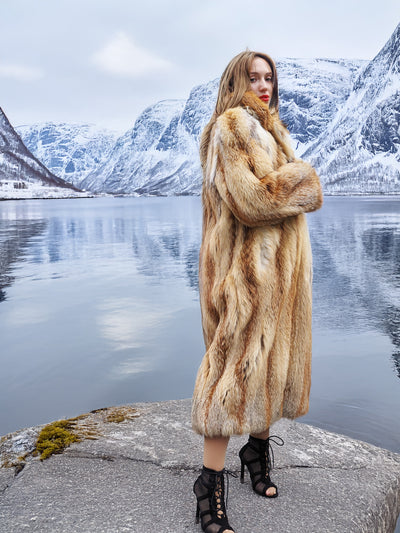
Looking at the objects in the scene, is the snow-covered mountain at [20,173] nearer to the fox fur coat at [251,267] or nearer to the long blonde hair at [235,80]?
the long blonde hair at [235,80]

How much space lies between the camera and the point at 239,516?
252cm

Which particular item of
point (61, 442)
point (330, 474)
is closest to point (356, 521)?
point (330, 474)

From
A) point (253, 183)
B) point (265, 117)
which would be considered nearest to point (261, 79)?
point (265, 117)

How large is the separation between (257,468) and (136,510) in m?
0.62

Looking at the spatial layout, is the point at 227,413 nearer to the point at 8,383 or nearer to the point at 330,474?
the point at 330,474

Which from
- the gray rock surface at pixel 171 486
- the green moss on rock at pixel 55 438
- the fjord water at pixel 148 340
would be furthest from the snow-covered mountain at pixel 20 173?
the gray rock surface at pixel 171 486

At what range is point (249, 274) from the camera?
236cm

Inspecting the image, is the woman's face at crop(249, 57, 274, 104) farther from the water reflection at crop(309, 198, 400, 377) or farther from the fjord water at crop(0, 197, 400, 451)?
the water reflection at crop(309, 198, 400, 377)

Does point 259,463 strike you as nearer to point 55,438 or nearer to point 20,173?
point 55,438

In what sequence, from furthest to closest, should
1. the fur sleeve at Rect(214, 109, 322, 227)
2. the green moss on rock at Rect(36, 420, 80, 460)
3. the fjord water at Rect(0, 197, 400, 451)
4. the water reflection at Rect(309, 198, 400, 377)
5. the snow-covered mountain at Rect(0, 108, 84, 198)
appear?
the snow-covered mountain at Rect(0, 108, 84, 198)
the water reflection at Rect(309, 198, 400, 377)
the fjord water at Rect(0, 197, 400, 451)
the green moss on rock at Rect(36, 420, 80, 460)
the fur sleeve at Rect(214, 109, 322, 227)

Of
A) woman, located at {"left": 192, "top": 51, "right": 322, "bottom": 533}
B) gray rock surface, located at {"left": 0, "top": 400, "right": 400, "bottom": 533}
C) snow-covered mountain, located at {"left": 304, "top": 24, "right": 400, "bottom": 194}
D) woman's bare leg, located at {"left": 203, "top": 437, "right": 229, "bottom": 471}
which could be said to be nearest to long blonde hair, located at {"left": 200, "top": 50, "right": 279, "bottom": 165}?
woman, located at {"left": 192, "top": 51, "right": 322, "bottom": 533}

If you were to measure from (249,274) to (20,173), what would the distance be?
163 meters

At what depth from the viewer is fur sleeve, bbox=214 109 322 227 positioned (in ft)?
7.52

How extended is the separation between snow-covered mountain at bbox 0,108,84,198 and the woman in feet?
449
